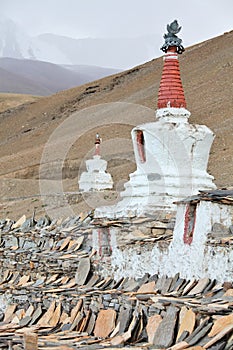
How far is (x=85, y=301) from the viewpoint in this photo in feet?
31.8

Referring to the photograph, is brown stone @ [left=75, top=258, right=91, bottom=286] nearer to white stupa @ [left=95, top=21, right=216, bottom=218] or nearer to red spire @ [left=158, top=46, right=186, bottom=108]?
white stupa @ [left=95, top=21, right=216, bottom=218]

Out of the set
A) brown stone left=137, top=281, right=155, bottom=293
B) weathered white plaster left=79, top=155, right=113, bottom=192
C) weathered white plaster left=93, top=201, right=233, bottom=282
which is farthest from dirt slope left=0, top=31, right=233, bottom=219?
brown stone left=137, top=281, right=155, bottom=293

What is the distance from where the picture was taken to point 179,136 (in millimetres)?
11336

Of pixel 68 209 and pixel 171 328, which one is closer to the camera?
pixel 171 328

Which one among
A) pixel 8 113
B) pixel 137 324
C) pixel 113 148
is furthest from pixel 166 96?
pixel 8 113

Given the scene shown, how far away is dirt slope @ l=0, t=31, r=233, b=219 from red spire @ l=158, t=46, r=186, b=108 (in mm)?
10409

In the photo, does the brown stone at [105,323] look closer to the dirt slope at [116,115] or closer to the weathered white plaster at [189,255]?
the weathered white plaster at [189,255]

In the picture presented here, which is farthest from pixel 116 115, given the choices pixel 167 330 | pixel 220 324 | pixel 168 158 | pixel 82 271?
pixel 220 324

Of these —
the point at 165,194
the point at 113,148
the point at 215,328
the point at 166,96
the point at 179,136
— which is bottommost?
the point at 215,328

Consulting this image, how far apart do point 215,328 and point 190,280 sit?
1.75m

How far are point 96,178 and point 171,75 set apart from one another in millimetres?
9633

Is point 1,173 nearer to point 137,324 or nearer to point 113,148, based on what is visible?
point 113,148

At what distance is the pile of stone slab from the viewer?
6.96 m

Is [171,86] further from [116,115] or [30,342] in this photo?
[116,115]
